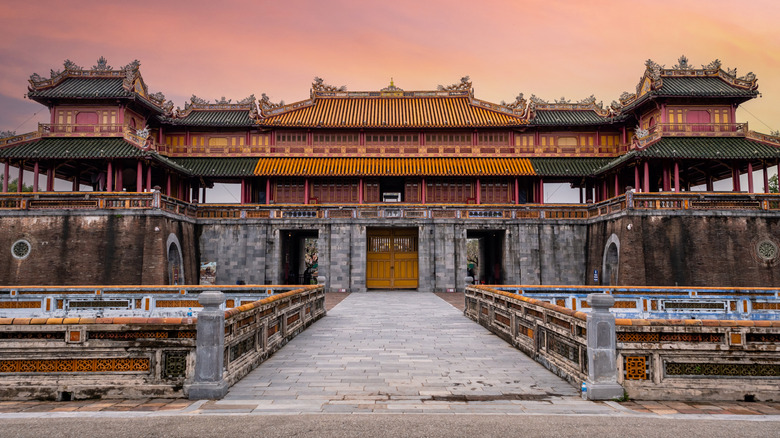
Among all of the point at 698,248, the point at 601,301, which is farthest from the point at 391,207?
the point at 601,301

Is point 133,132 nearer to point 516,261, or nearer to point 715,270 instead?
point 516,261

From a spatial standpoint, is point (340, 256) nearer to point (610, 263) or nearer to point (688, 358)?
point (610, 263)

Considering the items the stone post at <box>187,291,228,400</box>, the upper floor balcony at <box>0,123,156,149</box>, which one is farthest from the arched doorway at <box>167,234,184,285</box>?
the stone post at <box>187,291,228,400</box>

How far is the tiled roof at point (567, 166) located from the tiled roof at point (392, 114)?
3317mm

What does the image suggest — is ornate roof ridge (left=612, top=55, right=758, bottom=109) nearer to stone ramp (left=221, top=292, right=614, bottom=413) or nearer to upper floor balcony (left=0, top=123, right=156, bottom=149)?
stone ramp (left=221, top=292, right=614, bottom=413)

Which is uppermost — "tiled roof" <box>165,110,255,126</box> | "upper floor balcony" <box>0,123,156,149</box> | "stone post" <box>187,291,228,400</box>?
"tiled roof" <box>165,110,255,126</box>

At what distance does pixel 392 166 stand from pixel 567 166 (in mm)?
12077

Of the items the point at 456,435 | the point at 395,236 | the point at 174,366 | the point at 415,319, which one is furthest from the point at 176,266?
the point at 456,435

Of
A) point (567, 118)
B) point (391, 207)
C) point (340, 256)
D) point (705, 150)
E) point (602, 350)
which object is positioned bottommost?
point (602, 350)

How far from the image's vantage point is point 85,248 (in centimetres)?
2509

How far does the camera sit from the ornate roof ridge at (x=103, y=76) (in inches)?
1159

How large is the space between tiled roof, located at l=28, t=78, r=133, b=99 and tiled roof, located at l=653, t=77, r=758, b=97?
32652mm

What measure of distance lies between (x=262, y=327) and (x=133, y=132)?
25579 mm

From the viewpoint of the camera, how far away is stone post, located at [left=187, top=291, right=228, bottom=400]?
22.8 feet
